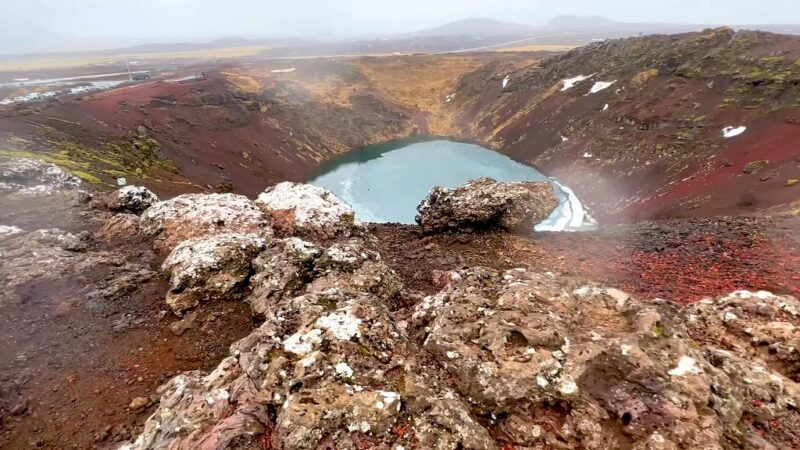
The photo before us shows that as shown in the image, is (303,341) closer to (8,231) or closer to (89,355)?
(89,355)

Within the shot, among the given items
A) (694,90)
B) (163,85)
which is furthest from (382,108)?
(694,90)

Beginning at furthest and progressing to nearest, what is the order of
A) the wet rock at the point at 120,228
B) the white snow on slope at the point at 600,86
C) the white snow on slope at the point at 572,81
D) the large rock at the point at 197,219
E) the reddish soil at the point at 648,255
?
the white snow on slope at the point at 572,81, the white snow on slope at the point at 600,86, the wet rock at the point at 120,228, the large rock at the point at 197,219, the reddish soil at the point at 648,255

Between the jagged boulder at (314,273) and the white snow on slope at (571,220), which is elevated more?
the jagged boulder at (314,273)

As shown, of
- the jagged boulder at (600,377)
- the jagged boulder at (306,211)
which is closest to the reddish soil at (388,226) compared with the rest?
the jagged boulder at (306,211)

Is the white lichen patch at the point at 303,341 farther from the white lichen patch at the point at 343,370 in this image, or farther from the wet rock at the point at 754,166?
the wet rock at the point at 754,166

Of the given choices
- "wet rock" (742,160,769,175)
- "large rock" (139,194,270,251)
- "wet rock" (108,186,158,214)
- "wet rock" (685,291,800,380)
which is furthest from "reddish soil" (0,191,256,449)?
"wet rock" (742,160,769,175)

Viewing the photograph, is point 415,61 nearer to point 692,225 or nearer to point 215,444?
point 692,225

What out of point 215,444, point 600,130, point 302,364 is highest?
point 302,364

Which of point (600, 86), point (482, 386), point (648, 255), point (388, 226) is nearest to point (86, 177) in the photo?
point (388, 226)
